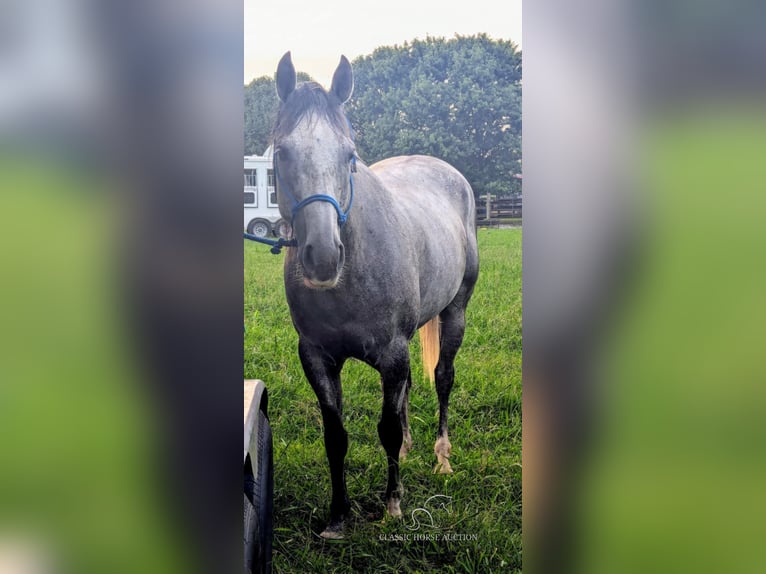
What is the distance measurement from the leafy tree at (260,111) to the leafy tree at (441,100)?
17 cm

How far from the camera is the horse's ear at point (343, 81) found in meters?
1.37

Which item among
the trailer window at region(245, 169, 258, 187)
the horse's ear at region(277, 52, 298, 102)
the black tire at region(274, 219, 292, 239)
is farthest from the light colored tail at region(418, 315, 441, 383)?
the horse's ear at region(277, 52, 298, 102)

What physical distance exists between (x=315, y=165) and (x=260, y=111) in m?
0.20

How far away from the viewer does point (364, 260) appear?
56.0 inches

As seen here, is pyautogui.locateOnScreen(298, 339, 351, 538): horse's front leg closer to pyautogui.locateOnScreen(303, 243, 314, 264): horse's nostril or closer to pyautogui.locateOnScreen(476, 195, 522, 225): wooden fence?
pyautogui.locateOnScreen(303, 243, 314, 264): horse's nostril

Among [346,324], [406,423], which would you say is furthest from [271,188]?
[406,423]

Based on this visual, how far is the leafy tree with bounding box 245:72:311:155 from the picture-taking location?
1.38 m

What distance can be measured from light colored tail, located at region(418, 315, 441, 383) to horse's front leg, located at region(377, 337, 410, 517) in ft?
0.24

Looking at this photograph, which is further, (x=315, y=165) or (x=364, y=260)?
(x=364, y=260)

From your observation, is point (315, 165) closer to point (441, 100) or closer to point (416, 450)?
point (441, 100)

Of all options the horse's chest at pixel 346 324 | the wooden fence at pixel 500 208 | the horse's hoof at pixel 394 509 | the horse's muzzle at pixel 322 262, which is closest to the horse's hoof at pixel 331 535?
the horse's hoof at pixel 394 509
